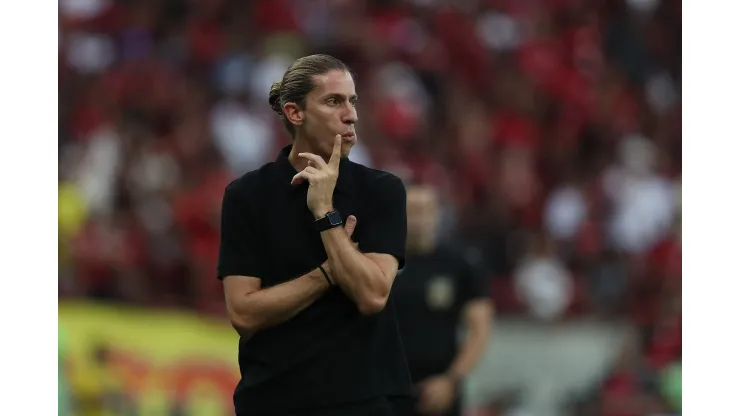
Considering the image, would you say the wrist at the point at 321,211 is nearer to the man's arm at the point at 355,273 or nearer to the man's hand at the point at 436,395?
the man's arm at the point at 355,273

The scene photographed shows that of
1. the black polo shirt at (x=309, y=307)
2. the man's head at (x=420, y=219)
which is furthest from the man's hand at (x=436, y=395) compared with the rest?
the black polo shirt at (x=309, y=307)

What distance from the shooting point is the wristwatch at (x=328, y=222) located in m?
2.98

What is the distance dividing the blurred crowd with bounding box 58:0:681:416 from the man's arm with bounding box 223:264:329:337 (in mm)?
5357

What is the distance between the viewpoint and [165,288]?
8.66m

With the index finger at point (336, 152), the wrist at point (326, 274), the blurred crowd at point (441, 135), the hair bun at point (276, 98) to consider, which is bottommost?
the wrist at point (326, 274)

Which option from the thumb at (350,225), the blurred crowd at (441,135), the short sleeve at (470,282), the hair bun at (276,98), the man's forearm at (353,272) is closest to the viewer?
the man's forearm at (353,272)

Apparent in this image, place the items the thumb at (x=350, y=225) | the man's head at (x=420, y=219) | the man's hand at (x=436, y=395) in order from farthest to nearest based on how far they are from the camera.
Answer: the man's head at (x=420, y=219) < the man's hand at (x=436, y=395) < the thumb at (x=350, y=225)

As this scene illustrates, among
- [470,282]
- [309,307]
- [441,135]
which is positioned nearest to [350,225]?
[309,307]

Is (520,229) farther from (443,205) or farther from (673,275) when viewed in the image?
(673,275)

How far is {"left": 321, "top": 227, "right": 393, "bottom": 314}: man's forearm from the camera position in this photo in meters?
2.98

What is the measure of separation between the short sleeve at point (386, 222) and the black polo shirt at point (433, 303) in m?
2.43

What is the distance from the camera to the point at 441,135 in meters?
9.74

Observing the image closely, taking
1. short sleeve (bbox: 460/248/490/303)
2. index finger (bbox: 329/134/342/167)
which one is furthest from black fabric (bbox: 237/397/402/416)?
short sleeve (bbox: 460/248/490/303)

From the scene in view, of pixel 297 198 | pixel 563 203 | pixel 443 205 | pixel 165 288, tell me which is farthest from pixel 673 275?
pixel 297 198
